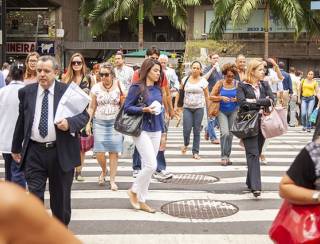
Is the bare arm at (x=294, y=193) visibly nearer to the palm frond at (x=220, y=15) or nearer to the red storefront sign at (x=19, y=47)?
the palm frond at (x=220, y=15)

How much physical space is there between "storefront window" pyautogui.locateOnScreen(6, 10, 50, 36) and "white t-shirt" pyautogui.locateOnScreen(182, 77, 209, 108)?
33.3 meters

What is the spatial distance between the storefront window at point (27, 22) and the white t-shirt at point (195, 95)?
33.3m

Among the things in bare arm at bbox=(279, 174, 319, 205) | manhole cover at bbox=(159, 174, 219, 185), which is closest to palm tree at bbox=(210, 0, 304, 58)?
manhole cover at bbox=(159, 174, 219, 185)

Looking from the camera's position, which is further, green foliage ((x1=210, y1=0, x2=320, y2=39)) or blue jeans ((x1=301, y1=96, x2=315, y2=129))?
green foliage ((x1=210, y1=0, x2=320, y2=39))

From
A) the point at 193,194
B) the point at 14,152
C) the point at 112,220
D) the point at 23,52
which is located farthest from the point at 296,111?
the point at 23,52

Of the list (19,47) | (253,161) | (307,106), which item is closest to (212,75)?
(253,161)

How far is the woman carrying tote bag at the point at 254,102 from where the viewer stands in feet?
24.2

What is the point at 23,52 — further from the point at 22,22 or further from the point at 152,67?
the point at 152,67

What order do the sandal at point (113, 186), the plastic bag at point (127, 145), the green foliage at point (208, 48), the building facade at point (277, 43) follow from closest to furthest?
the sandal at point (113, 186)
the plastic bag at point (127, 145)
the green foliage at point (208, 48)
the building facade at point (277, 43)

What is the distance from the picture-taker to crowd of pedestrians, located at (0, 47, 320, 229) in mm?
5055

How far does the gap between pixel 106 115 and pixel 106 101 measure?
0.65 ft

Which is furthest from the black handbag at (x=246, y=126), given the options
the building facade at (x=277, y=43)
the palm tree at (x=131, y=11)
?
the building facade at (x=277, y=43)

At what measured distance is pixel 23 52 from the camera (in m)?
42.5

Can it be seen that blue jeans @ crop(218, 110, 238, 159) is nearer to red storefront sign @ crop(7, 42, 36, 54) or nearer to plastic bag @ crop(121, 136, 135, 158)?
plastic bag @ crop(121, 136, 135, 158)
